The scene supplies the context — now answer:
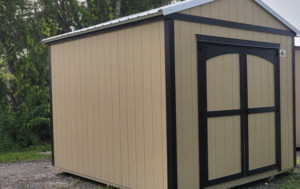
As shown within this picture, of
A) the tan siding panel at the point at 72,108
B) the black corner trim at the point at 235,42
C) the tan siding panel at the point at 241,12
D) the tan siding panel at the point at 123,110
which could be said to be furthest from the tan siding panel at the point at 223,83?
the tan siding panel at the point at 72,108

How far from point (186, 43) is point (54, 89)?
9.88 feet

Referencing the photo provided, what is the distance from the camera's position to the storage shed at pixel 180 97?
14.4 feet

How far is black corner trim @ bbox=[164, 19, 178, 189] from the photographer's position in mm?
4258

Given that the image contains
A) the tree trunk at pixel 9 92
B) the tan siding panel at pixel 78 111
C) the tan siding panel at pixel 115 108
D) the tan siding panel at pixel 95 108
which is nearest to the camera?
the tan siding panel at pixel 115 108

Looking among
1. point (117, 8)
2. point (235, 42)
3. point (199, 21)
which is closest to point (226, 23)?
point (235, 42)

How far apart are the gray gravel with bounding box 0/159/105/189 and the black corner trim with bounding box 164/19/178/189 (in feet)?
5.75

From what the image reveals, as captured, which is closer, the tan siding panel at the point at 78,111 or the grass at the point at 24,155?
the tan siding panel at the point at 78,111

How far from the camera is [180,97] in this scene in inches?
173

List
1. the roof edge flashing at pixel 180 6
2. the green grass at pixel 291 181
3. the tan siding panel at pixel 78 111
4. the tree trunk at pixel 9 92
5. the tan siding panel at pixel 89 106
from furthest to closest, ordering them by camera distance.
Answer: the tree trunk at pixel 9 92
the tan siding panel at pixel 78 111
the tan siding panel at pixel 89 106
the green grass at pixel 291 181
the roof edge flashing at pixel 180 6

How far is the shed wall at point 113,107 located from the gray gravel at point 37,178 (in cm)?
19

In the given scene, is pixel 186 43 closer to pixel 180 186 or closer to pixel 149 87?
pixel 149 87

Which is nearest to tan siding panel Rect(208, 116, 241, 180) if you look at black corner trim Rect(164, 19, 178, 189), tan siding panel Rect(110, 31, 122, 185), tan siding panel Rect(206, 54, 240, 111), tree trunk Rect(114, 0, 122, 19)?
tan siding panel Rect(206, 54, 240, 111)

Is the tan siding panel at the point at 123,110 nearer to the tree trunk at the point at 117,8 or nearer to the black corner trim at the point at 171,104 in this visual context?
the black corner trim at the point at 171,104

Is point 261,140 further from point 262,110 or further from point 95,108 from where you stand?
point 95,108
